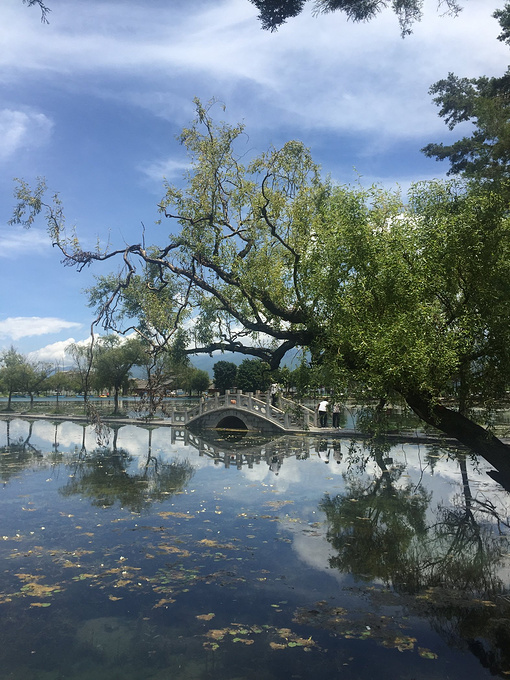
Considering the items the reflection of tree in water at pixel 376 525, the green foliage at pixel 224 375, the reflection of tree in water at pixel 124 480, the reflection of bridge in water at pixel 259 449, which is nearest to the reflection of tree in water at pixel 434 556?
the reflection of tree in water at pixel 376 525

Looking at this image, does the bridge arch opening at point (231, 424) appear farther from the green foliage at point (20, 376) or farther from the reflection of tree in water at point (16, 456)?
the green foliage at point (20, 376)

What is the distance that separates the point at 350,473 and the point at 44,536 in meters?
9.07

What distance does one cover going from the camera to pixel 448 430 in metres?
7.47

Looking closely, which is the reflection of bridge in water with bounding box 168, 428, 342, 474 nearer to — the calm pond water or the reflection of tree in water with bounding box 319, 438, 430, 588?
the calm pond water

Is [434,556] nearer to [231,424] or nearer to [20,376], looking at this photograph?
[231,424]

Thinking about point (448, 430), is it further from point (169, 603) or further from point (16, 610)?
point (16, 610)

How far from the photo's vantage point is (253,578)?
23.1ft

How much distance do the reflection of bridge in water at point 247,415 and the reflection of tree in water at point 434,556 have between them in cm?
1230

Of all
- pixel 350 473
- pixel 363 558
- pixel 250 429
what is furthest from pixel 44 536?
pixel 250 429

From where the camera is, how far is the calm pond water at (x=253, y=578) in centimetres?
501

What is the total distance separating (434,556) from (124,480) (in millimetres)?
8981

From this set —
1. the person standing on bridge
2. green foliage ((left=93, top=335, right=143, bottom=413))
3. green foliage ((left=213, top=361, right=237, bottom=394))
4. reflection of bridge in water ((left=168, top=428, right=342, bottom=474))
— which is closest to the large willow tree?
reflection of bridge in water ((left=168, top=428, right=342, bottom=474))

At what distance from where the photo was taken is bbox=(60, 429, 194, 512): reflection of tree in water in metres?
12.0

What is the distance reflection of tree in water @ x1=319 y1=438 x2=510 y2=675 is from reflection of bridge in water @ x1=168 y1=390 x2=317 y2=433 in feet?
40.3
